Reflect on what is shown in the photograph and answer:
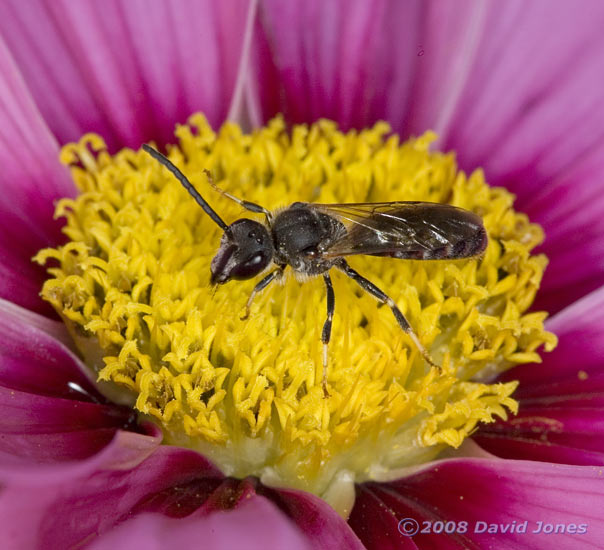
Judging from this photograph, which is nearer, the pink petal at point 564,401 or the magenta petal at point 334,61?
the pink petal at point 564,401

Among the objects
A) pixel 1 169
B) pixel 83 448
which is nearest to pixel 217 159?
pixel 1 169

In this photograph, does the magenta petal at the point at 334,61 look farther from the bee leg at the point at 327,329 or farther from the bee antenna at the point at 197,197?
the bee leg at the point at 327,329

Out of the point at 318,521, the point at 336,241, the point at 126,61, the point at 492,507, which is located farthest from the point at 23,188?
the point at 492,507

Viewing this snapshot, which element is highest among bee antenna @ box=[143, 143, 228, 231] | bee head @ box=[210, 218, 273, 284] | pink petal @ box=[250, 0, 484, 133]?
pink petal @ box=[250, 0, 484, 133]

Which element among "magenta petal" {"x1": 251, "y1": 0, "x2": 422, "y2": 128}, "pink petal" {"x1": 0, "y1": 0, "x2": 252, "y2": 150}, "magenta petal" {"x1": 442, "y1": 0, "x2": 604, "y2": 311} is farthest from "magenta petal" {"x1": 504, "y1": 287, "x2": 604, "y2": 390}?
"pink petal" {"x1": 0, "y1": 0, "x2": 252, "y2": 150}

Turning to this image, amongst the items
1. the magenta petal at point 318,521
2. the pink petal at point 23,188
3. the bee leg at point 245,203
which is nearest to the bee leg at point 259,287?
the bee leg at point 245,203

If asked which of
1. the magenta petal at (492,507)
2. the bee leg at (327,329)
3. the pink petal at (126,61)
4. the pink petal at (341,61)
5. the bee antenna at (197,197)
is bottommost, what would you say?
the magenta petal at (492,507)

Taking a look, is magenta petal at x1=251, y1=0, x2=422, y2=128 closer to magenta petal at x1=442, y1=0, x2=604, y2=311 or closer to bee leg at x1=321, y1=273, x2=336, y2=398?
magenta petal at x1=442, y1=0, x2=604, y2=311

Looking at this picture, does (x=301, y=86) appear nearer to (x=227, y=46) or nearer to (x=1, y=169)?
(x=227, y=46)

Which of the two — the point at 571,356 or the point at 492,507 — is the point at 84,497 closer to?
the point at 492,507
